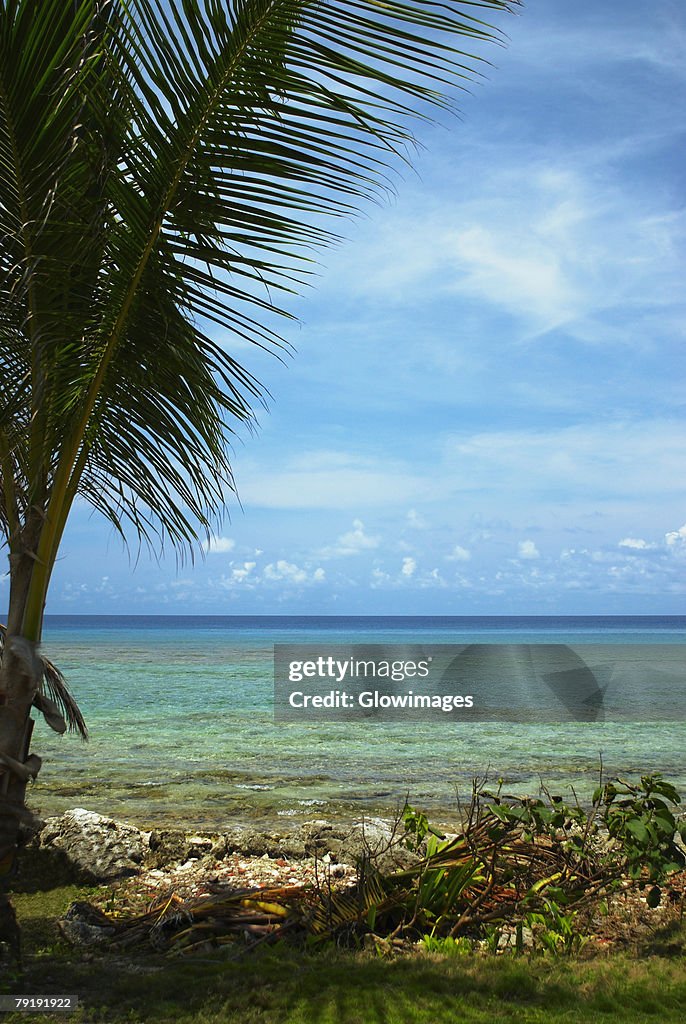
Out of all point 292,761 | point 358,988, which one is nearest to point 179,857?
point 358,988

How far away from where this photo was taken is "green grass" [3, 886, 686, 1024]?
10.9ft

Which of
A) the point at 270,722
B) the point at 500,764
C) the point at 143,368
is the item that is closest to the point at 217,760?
the point at 500,764

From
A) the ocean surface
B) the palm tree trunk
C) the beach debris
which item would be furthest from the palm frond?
the ocean surface

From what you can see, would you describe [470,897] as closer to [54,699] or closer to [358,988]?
[358,988]

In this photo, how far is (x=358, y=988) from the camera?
3613mm

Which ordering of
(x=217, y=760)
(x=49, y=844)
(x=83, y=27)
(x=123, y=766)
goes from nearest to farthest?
(x=83, y=27)
(x=49, y=844)
(x=123, y=766)
(x=217, y=760)

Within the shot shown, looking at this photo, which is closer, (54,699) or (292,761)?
(54,699)

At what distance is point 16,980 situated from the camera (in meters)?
3.66

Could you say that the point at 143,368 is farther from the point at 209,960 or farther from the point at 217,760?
the point at 217,760

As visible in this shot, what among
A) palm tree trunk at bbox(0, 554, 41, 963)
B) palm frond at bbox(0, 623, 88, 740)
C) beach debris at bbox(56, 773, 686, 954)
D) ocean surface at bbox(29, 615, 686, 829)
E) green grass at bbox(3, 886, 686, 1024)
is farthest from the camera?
ocean surface at bbox(29, 615, 686, 829)

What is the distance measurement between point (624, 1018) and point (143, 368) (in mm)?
3603

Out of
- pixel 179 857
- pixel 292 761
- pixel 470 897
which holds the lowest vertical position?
pixel 292 761

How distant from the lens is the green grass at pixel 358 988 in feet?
10.9

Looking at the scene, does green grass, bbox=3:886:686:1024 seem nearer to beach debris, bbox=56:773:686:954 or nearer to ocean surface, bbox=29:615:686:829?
beach debris, bbox=56:773:686:954
